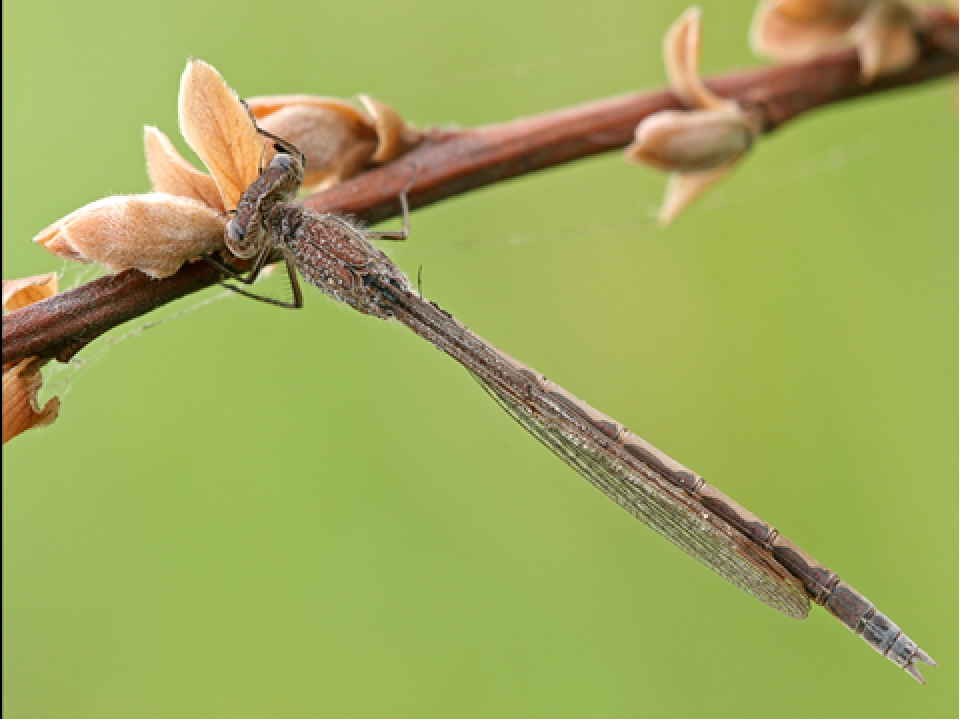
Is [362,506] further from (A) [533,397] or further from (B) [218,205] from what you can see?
(B) [218,205]

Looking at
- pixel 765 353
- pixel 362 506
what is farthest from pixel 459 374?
pixel 765 353

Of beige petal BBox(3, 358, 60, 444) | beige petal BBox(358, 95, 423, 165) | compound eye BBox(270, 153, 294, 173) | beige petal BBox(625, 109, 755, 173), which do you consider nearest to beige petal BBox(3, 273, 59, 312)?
beige petal BBox(3, 358, 60, 444)

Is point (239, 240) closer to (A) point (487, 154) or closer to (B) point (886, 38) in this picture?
(A) point (487, 154)

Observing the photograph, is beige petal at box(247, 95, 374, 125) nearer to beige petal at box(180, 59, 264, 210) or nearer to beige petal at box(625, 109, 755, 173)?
beige petal at box(180, 59, 264, 210)

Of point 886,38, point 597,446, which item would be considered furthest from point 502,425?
point 886,38

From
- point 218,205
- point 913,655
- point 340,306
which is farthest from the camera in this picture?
point 340,306

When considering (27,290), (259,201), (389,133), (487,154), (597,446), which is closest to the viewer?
(27,290)
